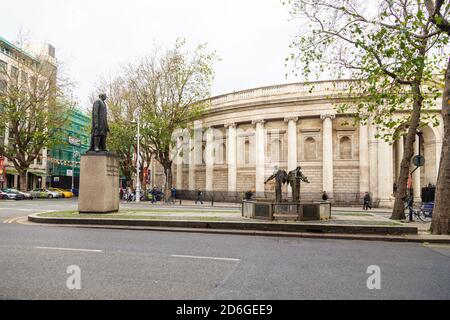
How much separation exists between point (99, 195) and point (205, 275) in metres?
10.5

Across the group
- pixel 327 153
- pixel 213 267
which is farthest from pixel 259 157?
pixel 213 267

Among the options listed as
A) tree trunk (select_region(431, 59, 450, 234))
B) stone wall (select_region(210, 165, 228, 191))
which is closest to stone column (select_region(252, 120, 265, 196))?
stone wall (select_region(210, 165, 228, 191))

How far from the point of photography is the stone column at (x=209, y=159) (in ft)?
126

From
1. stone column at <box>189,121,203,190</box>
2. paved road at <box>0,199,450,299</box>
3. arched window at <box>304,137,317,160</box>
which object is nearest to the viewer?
paved road at <box>0,199,450,299</box>

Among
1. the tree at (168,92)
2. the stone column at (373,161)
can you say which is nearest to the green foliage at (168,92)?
the tree at (168,92)

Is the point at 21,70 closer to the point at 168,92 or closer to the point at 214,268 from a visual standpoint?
the point at 168,92

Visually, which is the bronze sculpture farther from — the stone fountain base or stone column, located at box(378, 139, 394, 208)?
stone column, located at box(378, 139, 394, 208)

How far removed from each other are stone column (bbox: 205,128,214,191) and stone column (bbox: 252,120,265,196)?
629cm

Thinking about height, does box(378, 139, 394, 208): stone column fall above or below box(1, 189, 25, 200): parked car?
above

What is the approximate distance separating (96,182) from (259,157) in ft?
71.2

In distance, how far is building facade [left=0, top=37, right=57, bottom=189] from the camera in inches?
1588

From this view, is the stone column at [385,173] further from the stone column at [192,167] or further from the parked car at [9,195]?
the parked car at [9,195]

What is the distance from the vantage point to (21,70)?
40.1m
